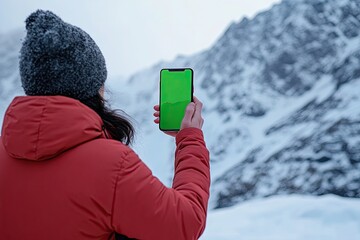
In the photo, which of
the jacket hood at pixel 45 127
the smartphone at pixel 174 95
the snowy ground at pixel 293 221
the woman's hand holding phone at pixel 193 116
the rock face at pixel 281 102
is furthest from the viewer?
the rock face at pixel 281 102

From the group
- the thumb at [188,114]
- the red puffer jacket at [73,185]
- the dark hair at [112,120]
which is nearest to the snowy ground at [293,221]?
the thumb at [188,114]

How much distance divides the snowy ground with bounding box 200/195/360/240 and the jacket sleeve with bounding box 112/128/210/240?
4465mm

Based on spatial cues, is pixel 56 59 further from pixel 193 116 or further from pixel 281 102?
pixel 281 102

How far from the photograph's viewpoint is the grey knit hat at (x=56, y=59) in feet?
A: 4.96

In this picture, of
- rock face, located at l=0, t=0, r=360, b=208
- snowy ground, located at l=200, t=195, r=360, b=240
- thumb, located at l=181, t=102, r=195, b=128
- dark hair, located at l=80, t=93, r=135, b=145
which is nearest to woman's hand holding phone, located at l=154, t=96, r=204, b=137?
thumb, located at l=181, t=102, r=195, b=128

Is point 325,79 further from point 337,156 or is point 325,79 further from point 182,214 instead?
point 182,214

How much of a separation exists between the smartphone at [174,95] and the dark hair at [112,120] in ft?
0.69

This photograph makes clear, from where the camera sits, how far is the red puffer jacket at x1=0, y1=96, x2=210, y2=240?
1422 mm

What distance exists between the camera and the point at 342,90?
62.6 meters

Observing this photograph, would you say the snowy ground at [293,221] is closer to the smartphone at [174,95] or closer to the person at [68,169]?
the smartphone at [174,95]

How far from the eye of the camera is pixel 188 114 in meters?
1.88

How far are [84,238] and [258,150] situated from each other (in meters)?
61.9

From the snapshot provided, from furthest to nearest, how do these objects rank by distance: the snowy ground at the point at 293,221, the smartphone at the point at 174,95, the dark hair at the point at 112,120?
1. the snowy ground at the point at 293,221
2. the smartphone at the point at 174,95
3. the dark hair at the point at 112,120

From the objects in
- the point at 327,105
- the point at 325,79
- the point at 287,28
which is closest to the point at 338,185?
the point at 327,105
